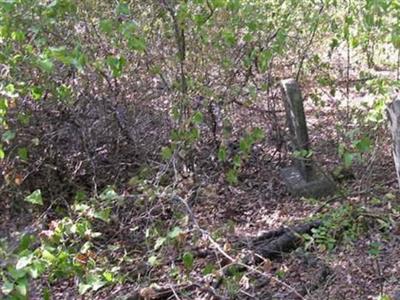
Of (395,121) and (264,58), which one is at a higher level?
(264,58)

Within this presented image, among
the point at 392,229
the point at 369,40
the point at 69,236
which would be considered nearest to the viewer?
the point at 69,236

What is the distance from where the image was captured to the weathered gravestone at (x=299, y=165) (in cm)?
578

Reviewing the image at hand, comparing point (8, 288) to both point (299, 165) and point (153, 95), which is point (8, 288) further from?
point (299, 165)

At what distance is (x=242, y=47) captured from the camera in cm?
607

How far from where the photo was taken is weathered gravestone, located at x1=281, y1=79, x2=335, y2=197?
227 inches

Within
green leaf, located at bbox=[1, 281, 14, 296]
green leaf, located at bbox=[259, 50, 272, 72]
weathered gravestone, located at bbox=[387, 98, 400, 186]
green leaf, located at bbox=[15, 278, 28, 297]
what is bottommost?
Answer: green leaf, located at bbox=[15, 278, 28, 297]

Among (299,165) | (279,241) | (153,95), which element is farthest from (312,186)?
(153,95)

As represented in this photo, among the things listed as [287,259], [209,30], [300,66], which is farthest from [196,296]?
[300,66]

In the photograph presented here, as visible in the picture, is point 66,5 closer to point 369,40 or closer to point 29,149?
point 29,149

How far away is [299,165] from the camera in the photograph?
19.7 ft

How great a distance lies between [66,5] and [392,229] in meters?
2.85

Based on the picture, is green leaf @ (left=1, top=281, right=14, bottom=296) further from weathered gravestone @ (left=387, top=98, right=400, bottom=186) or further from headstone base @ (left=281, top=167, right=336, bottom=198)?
headstone base @ (left=281, top=167, right=336, bottom=198)

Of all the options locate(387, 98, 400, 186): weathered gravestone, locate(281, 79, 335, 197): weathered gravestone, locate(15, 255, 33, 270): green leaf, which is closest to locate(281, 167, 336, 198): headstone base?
locate(281, 79, 335, 197): weathered gravestone

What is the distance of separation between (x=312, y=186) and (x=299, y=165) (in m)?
0.30
